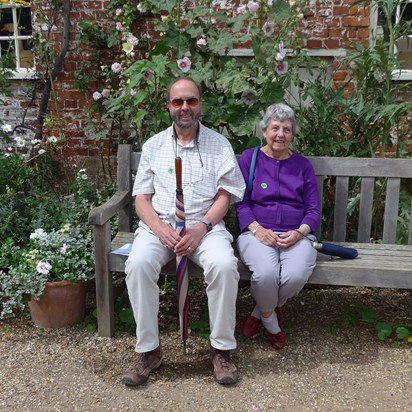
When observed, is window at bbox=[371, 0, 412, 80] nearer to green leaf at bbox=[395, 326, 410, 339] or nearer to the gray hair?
the gray hair

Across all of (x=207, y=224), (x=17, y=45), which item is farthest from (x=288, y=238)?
(x=17, y=45)

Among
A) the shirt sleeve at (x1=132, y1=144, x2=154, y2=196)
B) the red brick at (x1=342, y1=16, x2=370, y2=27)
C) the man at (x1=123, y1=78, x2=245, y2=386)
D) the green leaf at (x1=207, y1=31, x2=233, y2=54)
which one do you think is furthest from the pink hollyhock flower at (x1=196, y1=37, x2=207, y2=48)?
the red brick at (x1=342, y1=16, x2=370, y2=27)

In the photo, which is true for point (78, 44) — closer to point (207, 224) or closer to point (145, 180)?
point (145, 180)

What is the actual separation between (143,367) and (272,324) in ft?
2.53

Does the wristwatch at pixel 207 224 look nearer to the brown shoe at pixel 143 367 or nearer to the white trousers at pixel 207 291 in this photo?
the white trousers at pixel 207 291

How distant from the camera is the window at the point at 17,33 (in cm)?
542

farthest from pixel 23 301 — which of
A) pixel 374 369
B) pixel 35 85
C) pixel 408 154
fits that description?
pixel 408 154

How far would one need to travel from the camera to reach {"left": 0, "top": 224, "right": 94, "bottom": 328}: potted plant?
11.2 feet

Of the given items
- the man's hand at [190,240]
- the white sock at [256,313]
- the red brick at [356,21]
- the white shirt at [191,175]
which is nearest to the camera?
the man's hand at [190,240]

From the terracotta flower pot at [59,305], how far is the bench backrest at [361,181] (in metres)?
0.53

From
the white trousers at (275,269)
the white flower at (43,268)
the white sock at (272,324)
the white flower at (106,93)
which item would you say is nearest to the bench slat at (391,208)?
the white trousers at (275,269)

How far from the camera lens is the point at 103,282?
3338 millimetres

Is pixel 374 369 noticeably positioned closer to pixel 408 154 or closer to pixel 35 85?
pixel 408 154

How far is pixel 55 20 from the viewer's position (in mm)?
5145
